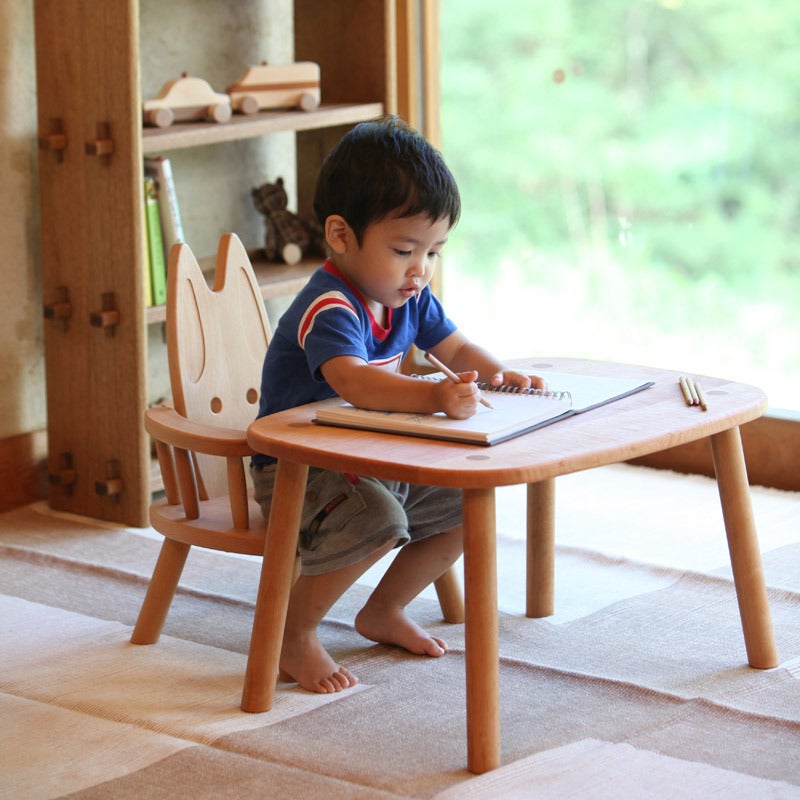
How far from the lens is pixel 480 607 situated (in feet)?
5.24

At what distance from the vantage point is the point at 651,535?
2635 millimetres

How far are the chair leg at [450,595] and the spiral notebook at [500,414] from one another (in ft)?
1.32

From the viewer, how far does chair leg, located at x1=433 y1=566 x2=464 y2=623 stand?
2.17 meters

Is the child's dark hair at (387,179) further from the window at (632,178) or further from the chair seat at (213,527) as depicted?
the window at (632,178)

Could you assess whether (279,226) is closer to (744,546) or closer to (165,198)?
(165,198)

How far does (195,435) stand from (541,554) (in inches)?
25.0

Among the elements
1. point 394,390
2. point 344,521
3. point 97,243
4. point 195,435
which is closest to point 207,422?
point 195,435

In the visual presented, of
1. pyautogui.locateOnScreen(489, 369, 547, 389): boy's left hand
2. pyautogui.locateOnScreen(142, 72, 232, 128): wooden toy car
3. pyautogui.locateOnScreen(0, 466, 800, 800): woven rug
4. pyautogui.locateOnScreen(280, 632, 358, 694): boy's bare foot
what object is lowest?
pyautogui.locateOnScreen(0, 466, 800, 800): woven rug

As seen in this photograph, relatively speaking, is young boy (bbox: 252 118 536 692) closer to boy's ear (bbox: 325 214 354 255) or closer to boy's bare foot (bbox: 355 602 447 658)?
boy's ear (bbox: 325 214 354 255)

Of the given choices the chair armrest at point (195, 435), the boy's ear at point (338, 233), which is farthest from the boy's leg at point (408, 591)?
the boy's ear at point (338, 233)

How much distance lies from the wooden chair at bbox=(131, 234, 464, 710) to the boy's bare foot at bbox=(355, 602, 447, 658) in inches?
5.2

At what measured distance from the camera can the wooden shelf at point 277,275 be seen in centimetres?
289

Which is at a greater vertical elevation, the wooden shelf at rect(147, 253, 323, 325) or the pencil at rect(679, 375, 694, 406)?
the wooden shelf at rect(147, 253, 323, 325)

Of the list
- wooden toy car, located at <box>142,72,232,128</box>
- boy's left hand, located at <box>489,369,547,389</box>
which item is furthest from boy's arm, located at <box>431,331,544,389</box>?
wooden toy car, located at <box>142,72,232,128</box>
